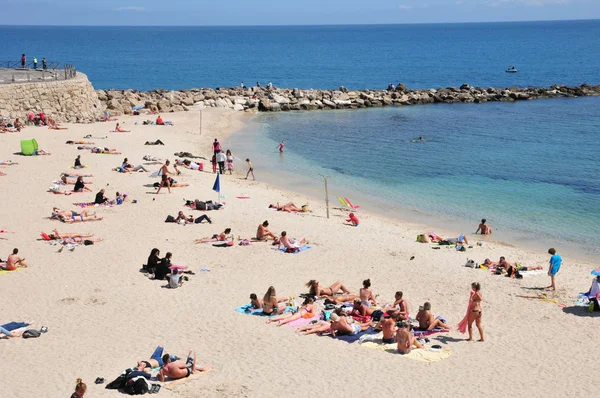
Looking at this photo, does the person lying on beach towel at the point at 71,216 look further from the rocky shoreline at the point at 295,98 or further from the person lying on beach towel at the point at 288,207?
the rocky shoreline at the point at 295,98

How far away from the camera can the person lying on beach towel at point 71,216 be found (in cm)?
2116

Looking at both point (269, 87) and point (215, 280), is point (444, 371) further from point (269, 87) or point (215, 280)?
point (269, 87)

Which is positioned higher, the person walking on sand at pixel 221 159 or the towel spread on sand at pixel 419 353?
the person walking on sand at pixel 221 159

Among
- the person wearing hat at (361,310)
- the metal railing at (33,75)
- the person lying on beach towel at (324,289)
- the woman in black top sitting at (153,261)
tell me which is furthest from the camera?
the metal railing at (33,75)

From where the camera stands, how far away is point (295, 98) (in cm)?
5738

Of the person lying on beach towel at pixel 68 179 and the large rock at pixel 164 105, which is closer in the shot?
the person lying on beach towel at pixel 68 179

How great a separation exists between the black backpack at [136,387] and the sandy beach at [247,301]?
342 mm

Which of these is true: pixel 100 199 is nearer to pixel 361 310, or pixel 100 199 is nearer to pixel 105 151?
pixel 105 151

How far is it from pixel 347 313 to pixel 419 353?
2.26 m

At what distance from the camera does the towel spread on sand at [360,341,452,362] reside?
511 inches

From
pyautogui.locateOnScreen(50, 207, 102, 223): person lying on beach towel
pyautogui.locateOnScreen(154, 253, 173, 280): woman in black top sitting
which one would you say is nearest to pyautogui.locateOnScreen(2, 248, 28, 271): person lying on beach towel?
pyautogui.locateOnScreen(154, 253, 173, 280): woman in black top sitting

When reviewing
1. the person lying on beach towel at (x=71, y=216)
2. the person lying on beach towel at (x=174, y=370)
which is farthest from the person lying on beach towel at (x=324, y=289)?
the person lying on beach towel at (x=71, y=216)

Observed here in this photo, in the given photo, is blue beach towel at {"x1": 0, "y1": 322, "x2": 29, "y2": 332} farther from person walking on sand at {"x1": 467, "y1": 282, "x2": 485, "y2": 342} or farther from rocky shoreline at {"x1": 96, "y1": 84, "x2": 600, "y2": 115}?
rocky shoreline at {"x1": 96, "y1": 84, "x2": 600, "y2": 115}

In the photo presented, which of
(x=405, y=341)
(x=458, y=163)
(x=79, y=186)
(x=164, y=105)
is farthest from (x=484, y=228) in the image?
(x=164, y=105)
